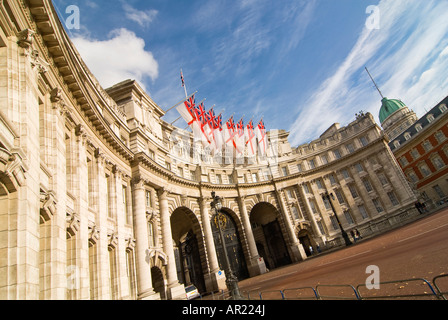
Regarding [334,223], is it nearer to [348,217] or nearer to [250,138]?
[348,217]

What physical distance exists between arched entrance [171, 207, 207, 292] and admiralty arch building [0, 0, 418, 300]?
0.60ft

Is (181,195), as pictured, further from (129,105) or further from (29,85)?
(29,85)

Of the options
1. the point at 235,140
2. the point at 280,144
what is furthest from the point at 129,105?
the point at 280,144

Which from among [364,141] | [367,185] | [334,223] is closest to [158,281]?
[334,223]

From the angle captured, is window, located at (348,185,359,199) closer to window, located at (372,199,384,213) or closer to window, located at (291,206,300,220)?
window, located at (372,199,384,213)

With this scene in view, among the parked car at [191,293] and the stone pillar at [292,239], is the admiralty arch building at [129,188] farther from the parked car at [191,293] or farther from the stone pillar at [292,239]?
the parked car at [191,293]

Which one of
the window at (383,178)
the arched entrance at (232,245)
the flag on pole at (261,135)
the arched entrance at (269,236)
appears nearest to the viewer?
the arched entrance at (232,245)

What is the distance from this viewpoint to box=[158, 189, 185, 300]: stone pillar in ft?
71.5

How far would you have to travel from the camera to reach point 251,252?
115ft

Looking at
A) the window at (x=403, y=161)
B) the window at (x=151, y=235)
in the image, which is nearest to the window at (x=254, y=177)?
the window at (x=151, y=235)

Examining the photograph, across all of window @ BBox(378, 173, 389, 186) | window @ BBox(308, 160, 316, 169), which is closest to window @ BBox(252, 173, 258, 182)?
window @ BBox(308, 160, 316, 169)

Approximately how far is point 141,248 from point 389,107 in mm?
106127

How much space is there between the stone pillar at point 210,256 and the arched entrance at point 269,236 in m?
13.8

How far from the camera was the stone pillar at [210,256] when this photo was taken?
28.1 m
